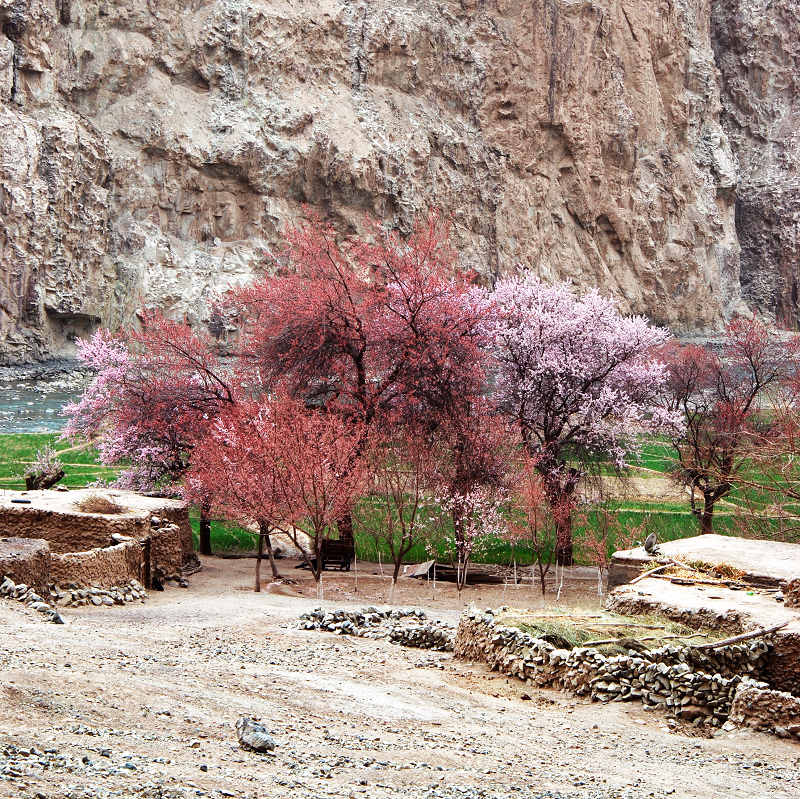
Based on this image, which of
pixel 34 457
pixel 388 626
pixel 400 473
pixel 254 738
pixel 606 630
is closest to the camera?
pixel 254 738

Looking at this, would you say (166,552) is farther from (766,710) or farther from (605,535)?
(766,710)

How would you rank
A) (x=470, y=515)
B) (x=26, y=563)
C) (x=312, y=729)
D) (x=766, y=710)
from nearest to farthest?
(x=312, y=729)
(x=766, y=710)
(x=26, y=563)
(x=470, y=515)

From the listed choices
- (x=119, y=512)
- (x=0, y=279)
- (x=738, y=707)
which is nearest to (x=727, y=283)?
(x=0, y=279)

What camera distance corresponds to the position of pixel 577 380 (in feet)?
80.1

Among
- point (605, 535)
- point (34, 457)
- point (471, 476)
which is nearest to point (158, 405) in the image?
point (471, 476)

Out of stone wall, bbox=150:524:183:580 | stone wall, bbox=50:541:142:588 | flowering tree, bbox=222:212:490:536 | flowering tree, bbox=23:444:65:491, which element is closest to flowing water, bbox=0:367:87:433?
flowering tree, bbox=23:444:65:491

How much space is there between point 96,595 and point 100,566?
0.85 metres

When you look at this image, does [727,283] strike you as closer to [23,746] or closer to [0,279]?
[0,279]

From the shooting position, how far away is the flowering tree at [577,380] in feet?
78.9

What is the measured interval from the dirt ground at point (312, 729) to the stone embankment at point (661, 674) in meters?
0.19

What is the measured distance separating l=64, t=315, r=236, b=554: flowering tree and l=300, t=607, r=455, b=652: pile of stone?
9.24m

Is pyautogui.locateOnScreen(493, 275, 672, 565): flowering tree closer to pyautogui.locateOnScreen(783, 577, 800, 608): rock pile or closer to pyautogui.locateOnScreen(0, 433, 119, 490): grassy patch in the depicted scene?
pyautogui.locateOnScreen(0, 433, 119, 490): grassy patch

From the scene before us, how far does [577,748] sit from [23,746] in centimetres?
410

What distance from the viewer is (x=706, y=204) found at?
7906cm
